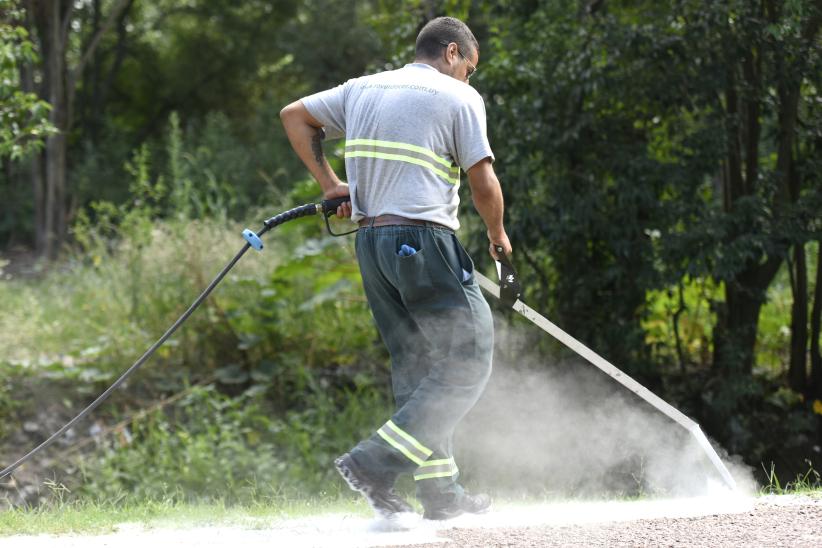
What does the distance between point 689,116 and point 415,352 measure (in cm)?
419

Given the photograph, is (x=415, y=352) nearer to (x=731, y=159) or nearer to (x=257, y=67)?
(x=731, y=159)

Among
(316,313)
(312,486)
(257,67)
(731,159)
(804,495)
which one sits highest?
(257,67)

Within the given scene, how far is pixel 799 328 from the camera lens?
852 cm

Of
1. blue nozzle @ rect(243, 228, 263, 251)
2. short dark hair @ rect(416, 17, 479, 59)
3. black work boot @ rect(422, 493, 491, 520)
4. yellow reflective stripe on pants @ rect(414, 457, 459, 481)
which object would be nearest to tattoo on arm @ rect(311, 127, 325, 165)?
blue nozzle @ rect(243, 228, 263, 251)

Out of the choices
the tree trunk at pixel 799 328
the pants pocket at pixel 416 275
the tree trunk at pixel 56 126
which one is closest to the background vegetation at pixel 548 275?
the tree trunk at pixel 799 328

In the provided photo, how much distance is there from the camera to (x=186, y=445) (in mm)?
7961

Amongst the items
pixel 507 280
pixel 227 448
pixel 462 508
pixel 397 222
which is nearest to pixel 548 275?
pixel 227 448

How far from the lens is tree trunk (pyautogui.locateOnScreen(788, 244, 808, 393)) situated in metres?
8.37

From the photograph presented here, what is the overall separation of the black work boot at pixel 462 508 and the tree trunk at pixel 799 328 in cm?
462

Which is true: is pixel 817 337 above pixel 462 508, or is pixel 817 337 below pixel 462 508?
above

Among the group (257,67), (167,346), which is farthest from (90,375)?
(257,67)

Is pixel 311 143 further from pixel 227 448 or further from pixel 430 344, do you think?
pixel 227 448

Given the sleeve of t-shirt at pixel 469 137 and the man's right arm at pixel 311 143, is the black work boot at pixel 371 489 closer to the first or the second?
the man's right arm at pixel 311 143

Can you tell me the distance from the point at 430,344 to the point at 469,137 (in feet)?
2.81
